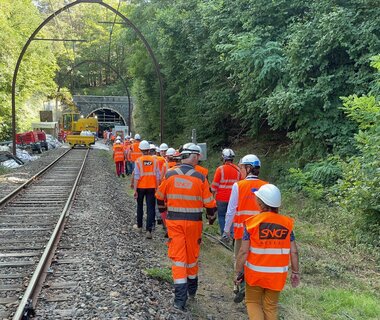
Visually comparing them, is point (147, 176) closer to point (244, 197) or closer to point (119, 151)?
point (244, 197)

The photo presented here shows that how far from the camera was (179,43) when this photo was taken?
2398cm

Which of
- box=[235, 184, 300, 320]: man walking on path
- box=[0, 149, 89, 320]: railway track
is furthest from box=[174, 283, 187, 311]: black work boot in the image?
box=[0, 149, 89, 320]: railway track

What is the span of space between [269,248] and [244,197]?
6.18 ft

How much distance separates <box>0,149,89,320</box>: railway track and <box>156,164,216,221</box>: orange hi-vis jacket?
79.0 inches

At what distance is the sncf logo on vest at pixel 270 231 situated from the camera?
416 cm

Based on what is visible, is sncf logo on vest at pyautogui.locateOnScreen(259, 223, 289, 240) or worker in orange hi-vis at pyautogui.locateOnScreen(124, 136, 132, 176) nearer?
sncf logo on vest at pyautogui.locateOnScreen(259, 223, 289, 240)

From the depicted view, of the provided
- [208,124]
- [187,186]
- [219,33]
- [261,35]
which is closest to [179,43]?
[208,124]

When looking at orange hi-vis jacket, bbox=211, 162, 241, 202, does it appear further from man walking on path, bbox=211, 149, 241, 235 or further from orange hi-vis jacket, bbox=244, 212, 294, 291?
orange hi-vis jacket, bbox=244, 212, 294, 291

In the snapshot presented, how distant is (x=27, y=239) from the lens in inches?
341

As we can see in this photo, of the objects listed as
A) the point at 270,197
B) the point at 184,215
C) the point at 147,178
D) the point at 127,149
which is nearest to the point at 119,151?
the point at 127,149

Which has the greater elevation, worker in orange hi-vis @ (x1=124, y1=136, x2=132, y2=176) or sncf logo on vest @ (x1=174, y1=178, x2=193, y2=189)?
sncf logo on vest @ (x1=174, y1=178, x2=193, y2=189)

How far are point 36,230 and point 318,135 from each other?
773 centimetres

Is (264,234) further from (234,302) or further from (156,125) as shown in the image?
(156,125)

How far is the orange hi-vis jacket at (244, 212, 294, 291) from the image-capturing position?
4.17m
